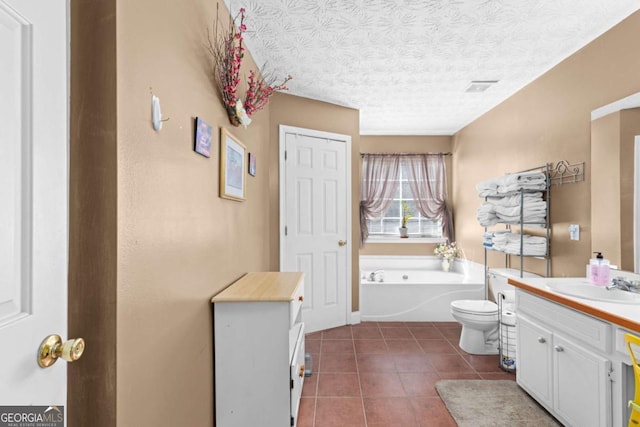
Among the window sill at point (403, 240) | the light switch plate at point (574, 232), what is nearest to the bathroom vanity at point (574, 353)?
the light switch plate at point (574, 232)

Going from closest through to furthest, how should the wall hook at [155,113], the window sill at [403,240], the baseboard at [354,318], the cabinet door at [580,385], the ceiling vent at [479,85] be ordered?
the wall hook at [155,113] → the cabinet door at [580,385] → the ceiling vent at [479,85] → the baseboard at [354,318] → the window sill at [403,240]

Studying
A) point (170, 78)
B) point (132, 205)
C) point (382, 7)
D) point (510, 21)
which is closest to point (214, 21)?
point (170, 78)

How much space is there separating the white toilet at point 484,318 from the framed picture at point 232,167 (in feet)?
7.23

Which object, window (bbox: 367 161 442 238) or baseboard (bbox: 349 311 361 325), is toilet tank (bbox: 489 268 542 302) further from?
window (bbox: 367 161 442 238)

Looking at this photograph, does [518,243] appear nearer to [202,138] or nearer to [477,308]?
[477,308]

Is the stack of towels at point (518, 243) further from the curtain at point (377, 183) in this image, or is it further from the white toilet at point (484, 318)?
the curtain at point (377, 183)

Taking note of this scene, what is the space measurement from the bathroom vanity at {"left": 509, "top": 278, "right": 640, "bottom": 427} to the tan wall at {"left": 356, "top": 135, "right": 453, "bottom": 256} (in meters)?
2.63

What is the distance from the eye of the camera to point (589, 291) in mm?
2012

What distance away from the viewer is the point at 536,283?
2170 mm

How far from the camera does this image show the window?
16.5ft

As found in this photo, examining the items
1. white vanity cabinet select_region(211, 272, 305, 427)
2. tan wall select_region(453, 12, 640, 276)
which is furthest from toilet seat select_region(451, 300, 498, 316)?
white vanity cabinet select_region(211, 272, 305, 427)

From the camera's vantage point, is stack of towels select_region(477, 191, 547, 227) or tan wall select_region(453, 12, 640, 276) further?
stack of towels select_region(477, 191, 547, 227)

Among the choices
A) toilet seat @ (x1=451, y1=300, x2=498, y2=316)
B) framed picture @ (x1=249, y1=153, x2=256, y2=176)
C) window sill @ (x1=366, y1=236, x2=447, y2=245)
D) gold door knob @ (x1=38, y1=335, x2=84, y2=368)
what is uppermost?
framed picture @ (x1=249, y1=153, x2=256, y2=176)

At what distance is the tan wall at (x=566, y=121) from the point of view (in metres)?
2.13
